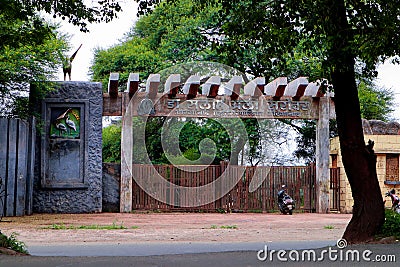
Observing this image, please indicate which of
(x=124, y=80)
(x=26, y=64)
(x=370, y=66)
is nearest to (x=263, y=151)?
(x=124, y=80)

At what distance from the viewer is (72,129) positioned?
21109 millimetres

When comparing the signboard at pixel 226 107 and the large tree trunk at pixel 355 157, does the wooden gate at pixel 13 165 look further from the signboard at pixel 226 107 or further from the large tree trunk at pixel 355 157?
Answer: the large tree trunk at pixel 355 157

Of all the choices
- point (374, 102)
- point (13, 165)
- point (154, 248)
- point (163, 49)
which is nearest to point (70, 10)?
point (154, 248)

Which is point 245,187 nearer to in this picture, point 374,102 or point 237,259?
point 374,102

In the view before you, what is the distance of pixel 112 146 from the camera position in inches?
1233

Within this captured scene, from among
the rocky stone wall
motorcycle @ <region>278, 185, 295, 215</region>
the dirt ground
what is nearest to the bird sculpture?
the rocky stone wall

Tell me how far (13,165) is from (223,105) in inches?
300

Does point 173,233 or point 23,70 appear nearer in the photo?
point 173,233

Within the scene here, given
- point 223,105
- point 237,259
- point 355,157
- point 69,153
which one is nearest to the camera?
point 237,259

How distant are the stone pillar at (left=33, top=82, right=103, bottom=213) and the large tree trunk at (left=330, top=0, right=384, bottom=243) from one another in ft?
41.9

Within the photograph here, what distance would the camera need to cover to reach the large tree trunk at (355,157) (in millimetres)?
9305

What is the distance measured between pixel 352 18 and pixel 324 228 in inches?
245

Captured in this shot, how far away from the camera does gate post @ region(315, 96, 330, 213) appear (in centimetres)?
2261

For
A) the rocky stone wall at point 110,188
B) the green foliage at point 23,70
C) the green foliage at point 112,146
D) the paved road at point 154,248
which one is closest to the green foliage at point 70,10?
the paved road at point 154,248
